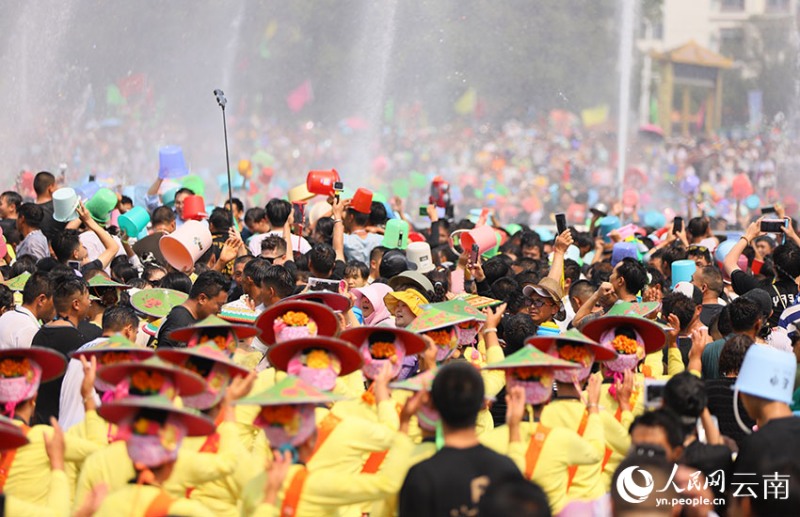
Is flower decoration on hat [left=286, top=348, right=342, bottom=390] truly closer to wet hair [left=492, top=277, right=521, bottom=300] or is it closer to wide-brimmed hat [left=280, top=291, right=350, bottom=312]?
wide-brimmed hat [left=280, top=291, right=350, bottom=312]

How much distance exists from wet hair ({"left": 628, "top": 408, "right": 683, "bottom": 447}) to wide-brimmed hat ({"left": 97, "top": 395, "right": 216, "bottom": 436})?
5.14ft

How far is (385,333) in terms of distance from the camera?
6062 millimetres

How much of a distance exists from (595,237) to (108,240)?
222 inches

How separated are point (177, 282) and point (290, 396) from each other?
13.4 feet

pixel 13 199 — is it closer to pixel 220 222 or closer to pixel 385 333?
pixel 220 222

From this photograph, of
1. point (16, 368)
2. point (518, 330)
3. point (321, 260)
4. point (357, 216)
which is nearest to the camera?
point (16, 368)

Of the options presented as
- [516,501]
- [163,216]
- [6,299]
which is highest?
[163,216]

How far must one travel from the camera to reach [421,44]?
23.9 m

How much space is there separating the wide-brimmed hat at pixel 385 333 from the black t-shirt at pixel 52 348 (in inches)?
63.5

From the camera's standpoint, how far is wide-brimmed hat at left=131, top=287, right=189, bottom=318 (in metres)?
7.99

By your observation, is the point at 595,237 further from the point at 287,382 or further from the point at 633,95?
the point at 633,95

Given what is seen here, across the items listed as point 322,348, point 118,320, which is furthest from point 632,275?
point 322,348

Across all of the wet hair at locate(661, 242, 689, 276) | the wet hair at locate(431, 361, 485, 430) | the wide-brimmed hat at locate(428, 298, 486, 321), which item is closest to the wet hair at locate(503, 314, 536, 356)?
the wide-brimmed hat at locate(428, 298, 486, 321)

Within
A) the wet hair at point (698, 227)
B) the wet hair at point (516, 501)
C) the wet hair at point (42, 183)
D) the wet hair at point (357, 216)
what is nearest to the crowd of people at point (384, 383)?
the wet hair at point (516, 501)
